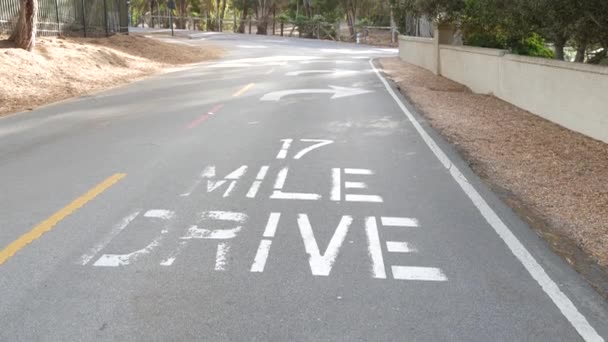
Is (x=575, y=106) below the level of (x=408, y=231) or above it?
above

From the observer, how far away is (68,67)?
2089 centimetres

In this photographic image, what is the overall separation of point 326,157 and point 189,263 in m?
4.34

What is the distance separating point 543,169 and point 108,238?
5.83 metres

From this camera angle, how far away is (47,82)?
18406 millimetres

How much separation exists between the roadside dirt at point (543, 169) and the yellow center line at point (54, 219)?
461 cm

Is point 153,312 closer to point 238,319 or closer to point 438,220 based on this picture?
point 238,319

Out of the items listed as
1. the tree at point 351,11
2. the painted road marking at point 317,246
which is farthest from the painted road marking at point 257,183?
the tree at point 351,11

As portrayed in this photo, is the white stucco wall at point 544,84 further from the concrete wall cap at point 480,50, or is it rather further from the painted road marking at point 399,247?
the painted road marking at point 399,247

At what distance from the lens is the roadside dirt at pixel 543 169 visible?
5750mm

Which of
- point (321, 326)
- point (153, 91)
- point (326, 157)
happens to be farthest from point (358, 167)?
point (153, 91)

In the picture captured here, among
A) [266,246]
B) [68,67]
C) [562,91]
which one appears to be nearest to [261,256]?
[266,246]

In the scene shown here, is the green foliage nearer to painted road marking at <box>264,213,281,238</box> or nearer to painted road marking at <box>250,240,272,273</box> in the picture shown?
painted road marking at <box>264,213,281,238</box>

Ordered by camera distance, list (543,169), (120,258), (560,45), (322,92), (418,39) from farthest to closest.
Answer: (418,39) < (322,92) < (560,45) < (543,169) < (120,258)

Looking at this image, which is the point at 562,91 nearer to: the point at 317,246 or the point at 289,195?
the point at 289,195
